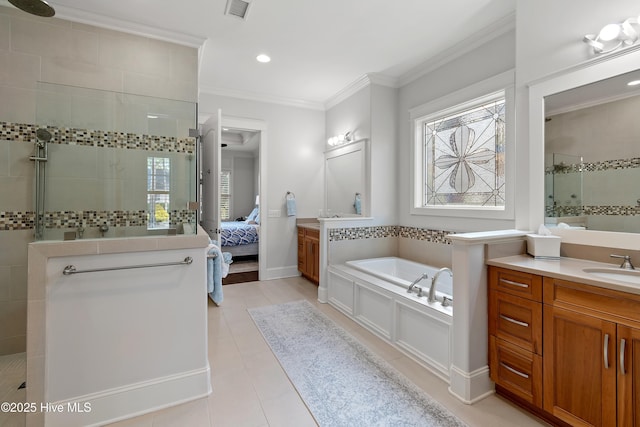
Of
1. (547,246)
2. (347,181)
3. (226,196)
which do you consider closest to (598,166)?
(547,246)

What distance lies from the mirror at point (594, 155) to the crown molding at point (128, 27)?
10.4ft

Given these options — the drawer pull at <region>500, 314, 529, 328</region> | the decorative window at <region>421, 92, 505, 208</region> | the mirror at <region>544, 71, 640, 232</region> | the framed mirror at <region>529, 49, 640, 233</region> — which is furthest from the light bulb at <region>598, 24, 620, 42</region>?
the drawer pull at <region>500, 314, 529, 328</region>

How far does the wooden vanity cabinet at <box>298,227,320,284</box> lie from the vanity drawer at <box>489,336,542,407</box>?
244 centimetres

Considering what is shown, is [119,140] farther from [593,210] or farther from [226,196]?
[226,196]

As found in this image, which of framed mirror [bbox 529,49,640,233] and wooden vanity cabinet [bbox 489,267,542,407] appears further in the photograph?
framed mirror [bbox 529,49,640,233]

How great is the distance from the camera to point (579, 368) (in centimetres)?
144

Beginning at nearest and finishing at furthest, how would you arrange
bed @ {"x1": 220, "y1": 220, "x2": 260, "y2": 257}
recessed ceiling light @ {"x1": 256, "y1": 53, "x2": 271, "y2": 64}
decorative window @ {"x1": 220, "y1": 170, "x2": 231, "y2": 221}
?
recessed ceiling light @ {"x1": 256, "y1": 53, "x2": 271, "y2": 64} → bed @ {"x1": 220, "y1": 220, "x2": 260, "y2": 257} → decorative window @ {"x1": 220, "y1": 170, "x2": 231, "y2": 221}

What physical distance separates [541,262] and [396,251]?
2.20 m

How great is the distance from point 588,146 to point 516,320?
126 cm

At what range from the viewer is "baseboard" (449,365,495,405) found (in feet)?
5.91

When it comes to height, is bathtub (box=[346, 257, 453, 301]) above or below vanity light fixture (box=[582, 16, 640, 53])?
below

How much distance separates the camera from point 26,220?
238 centimetres

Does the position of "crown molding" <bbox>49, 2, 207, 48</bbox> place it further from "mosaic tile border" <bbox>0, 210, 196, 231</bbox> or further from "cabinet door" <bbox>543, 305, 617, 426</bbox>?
"cabinet door" <bbox>543, 305, 617, 426</bbox>

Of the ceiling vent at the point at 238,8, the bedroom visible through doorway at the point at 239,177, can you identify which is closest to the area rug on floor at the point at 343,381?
the ceiling vent at the point at 238,8
